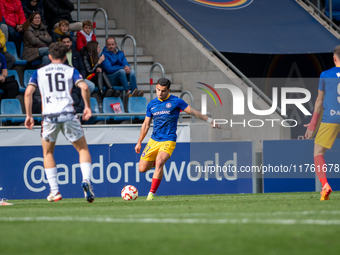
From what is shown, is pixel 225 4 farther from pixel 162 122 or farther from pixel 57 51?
pixel 57 51

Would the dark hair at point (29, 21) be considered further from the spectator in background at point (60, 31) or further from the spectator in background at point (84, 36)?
the spectator in background at point (84, 36)

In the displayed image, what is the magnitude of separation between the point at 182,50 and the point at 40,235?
13.1 metres

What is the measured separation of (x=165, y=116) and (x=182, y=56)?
7647mm

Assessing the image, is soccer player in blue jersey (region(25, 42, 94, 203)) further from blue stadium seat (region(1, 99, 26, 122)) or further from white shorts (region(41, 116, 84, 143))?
blue stadium seat (region(1, 99, 26, 122))

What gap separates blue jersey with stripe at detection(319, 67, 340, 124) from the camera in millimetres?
7672

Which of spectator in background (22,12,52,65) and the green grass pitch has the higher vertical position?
spectator in background (22,12,52,65)

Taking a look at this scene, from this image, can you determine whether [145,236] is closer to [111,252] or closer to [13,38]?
[111,252]

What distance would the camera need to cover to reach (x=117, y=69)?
48.0 ft

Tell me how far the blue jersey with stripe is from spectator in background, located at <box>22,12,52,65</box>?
7932mm

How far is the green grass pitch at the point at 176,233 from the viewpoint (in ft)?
10.9

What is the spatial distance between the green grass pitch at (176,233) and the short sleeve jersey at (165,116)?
388 centimetres

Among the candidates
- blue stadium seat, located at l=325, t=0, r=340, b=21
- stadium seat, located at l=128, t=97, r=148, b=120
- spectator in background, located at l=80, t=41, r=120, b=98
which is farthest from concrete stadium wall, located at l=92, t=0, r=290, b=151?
blue stadium seat, located at l=325, t=0, r=340, b=21

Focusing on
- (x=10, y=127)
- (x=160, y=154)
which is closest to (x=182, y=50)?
(x=10, y=127)

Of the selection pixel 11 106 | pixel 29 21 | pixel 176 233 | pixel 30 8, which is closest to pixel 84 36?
pixel 30 8
